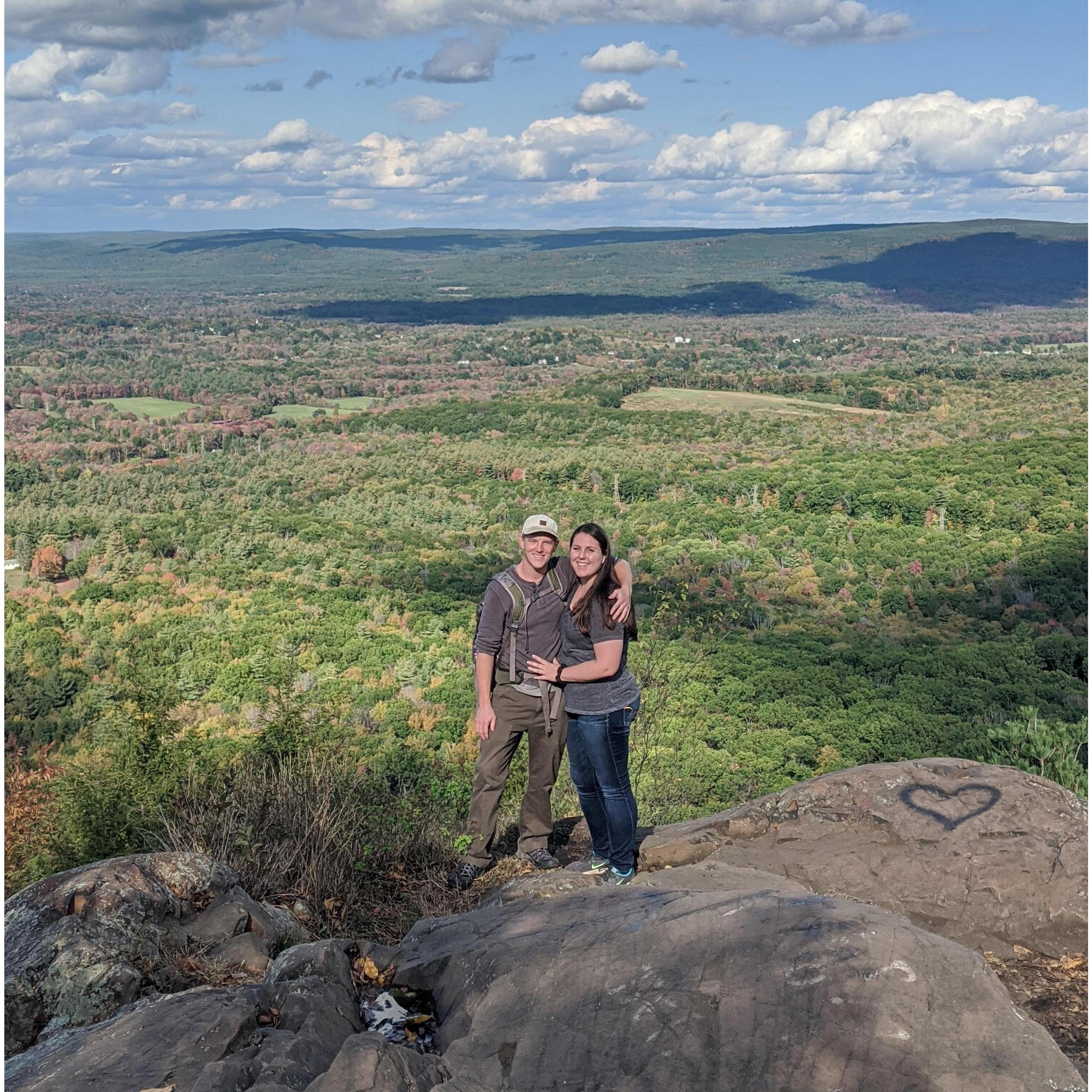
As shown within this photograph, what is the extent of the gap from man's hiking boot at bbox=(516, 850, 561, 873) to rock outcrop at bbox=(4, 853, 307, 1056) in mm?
1347

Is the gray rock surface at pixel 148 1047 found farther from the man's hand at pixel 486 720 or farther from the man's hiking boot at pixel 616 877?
the man's hand at pixel 486 720

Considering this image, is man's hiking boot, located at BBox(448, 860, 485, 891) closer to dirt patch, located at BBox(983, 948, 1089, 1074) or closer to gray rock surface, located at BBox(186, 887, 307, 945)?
gray rock surface, located at BBox(186, 887, 307, 945)

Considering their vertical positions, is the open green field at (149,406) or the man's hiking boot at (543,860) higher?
the man's hiking boot at (543,860)

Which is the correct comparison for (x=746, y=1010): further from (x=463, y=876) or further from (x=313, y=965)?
(x=463, y=876)

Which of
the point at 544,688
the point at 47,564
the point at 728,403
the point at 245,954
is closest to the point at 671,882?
the point at 544,688

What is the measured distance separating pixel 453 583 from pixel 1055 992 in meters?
33.2

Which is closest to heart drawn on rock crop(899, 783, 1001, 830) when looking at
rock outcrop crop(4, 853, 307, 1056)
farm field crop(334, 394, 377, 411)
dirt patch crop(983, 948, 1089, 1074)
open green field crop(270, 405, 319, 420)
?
dirt patch crop(983, 948, 1089, 1074)

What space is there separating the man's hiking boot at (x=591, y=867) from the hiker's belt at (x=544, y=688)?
665 mm

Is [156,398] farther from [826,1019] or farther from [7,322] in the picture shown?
[826,1019]

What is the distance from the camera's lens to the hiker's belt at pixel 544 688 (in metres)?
5.53

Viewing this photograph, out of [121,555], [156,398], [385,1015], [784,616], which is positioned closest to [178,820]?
[385,1015]

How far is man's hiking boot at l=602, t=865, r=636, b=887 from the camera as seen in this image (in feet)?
16.8

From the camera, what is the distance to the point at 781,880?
195 inches

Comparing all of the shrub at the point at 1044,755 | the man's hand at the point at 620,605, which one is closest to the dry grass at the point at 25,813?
the man's hand at the point at 620,605
